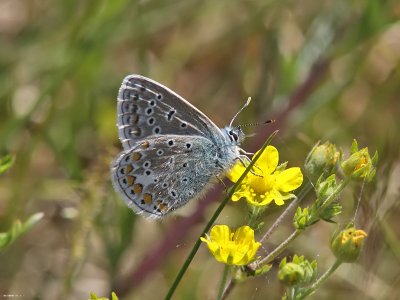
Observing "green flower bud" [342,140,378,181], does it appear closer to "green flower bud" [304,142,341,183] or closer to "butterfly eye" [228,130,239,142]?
"green flower bud" [304,142,341,183]

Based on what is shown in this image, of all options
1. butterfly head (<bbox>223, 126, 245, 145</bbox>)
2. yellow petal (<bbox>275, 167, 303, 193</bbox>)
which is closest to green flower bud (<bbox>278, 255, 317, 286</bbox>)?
yellow petal (<bbox>275, 167, 303, 193</bbox>)

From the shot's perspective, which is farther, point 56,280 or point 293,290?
point 56,280

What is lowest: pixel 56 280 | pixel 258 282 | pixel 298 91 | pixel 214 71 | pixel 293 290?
pixel 56 280

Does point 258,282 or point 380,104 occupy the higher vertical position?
point 380,104

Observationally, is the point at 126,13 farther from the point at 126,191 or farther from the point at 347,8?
the point at 126,191


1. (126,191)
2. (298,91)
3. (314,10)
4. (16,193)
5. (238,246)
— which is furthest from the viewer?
(314,10)

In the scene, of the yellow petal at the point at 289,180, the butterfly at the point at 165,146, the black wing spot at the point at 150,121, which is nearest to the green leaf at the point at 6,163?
the butterfly at the point at 165,146

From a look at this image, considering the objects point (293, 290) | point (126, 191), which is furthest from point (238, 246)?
point (126, 191)

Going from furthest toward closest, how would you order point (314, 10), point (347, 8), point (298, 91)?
point (314, 10), point (347, 8), point (298, 91)
